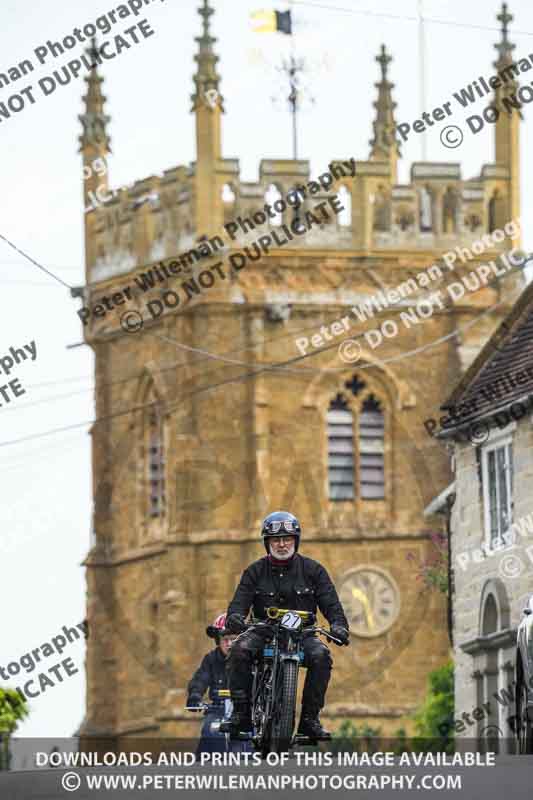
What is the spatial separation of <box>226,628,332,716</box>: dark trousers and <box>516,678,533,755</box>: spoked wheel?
1744mm

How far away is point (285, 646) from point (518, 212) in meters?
50.3

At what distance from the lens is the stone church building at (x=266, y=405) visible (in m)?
68.2

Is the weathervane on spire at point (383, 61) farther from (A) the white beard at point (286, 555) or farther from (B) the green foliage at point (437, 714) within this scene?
(A) the white beard at point (286, 555)

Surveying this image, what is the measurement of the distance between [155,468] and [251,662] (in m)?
49.1

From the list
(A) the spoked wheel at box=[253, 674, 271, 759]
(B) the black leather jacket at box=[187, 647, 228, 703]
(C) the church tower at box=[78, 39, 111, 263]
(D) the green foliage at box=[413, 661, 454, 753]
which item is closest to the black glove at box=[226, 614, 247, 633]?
(A) the spoked wheel at box=[253, 674, 271, 759]

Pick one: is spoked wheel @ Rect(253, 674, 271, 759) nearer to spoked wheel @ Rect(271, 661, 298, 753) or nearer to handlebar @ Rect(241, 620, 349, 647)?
spoked wheel @ Rect(271, 661, 298, 753)

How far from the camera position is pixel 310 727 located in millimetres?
21359

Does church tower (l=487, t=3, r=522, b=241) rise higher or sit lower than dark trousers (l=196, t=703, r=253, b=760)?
higher

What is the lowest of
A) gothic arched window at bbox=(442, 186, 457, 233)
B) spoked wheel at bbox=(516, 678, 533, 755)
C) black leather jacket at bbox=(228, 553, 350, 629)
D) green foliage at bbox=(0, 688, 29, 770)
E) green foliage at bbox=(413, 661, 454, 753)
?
spoked wheel at bbox=(516, 678, 533, 755)

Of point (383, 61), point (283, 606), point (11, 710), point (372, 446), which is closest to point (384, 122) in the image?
point (383, 61)

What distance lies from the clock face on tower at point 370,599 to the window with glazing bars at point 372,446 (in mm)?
1633

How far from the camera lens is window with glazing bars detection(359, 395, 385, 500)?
69.4m

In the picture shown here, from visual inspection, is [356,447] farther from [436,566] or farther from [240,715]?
[240,715]

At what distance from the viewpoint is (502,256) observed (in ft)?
232
